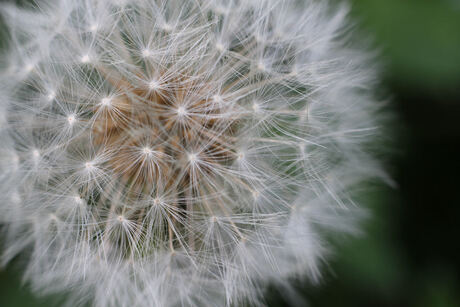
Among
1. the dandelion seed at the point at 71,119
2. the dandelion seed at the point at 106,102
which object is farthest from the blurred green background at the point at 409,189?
the dandelion seed at the point at 106,102

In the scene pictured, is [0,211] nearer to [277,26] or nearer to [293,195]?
[293,195]

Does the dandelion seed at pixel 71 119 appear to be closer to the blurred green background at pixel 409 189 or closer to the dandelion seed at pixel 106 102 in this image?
the dandelion seed at pixel 106 102

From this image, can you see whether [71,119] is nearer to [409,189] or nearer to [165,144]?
[165,144]

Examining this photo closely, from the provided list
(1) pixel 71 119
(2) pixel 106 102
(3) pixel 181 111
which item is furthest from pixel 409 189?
(1) pixel 71 119

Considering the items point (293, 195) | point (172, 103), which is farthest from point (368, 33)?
point (172, 103)

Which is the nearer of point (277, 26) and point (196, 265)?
point (196, 265)

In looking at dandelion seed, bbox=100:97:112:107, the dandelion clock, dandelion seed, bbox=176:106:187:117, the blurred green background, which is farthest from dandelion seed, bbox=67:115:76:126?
the blurred green background
